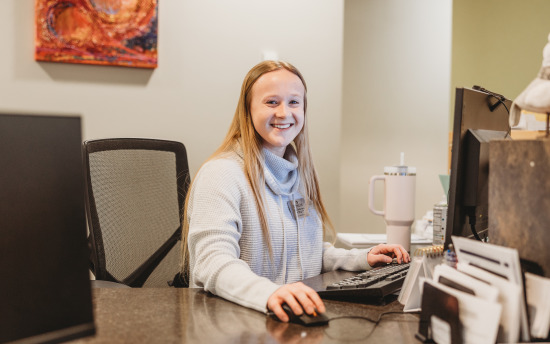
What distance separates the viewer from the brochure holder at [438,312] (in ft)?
2.63

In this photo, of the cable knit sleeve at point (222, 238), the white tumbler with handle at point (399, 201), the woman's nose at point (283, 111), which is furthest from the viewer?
the white tumbler with handle at point (399, 201)

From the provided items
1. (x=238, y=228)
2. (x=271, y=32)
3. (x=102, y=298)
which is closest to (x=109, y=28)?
(x=271, y=32)

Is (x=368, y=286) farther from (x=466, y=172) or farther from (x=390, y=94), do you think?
(x=390, y=94)

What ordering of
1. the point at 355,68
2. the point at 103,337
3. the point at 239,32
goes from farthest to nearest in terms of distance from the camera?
1. the point at 355,68
2. the point at 239,32
3. the point at 103,337

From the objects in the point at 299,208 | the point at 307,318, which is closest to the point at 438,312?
the point at 307,318

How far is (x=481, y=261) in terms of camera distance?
0.85 metres

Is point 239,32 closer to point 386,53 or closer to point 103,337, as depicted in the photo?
point 386,53

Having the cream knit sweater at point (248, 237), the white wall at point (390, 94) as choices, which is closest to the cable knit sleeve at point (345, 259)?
the cream knit sweater at point (248, 237)

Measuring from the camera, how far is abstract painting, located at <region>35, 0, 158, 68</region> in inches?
83.8

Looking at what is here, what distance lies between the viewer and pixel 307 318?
3.05ft

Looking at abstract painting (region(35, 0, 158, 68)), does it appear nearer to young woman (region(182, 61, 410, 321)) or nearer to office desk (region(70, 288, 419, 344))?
young woman (region(182, 61, 410, 321))

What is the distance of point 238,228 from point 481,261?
2.16 feet

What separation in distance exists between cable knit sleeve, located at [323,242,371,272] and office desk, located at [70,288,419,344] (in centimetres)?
37

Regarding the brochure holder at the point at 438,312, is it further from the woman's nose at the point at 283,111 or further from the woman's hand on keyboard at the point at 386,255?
the woman's nose at the point at 283,111
